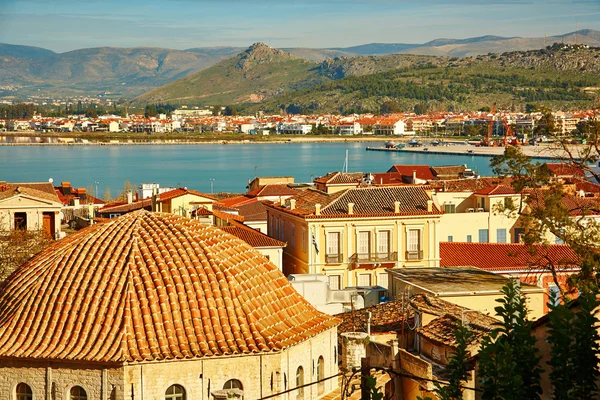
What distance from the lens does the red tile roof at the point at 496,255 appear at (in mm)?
24719

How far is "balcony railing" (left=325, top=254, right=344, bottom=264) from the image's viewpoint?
2611 cm

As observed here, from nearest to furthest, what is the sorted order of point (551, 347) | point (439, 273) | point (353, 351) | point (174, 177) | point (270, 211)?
point (551, 347) → point (353, 351) → point (439, 273) → point (270, 211) → point (174, 177)

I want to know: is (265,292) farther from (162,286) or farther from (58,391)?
(58,391)

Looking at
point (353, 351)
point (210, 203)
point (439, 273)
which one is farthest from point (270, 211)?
point (353, 351)

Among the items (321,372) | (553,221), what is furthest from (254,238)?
(321,372)

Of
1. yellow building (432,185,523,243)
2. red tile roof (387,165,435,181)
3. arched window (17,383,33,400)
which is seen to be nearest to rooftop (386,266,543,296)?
arched window (17,383,33,400)

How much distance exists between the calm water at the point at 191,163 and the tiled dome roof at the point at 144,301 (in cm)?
7334

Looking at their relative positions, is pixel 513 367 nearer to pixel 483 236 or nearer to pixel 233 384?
pixel 233 384

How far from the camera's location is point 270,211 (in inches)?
1171

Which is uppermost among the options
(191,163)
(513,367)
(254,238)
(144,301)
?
(513,367)

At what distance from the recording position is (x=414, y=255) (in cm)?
2664

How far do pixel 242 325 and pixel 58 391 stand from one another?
6.30ft

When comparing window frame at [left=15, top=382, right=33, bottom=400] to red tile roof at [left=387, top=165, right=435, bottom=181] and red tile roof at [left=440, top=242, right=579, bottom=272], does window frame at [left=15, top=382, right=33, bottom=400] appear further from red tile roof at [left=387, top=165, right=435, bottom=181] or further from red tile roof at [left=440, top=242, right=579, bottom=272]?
red tile roof at [left=387, top=165, right=435, bottom=181]

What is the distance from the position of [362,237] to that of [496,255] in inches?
132
